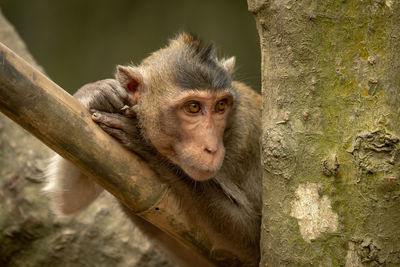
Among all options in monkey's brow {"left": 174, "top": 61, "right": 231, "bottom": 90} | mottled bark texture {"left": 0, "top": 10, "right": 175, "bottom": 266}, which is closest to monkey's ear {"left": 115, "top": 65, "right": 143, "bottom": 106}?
monkey's brow {"left": 174, "top": 61, "right": 231, "bottom": 90}

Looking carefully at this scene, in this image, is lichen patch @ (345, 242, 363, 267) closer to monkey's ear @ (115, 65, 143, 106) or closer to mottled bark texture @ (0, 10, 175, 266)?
monkey's ear @ (115, 65, 143, 106)

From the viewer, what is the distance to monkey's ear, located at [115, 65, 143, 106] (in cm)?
→ 370

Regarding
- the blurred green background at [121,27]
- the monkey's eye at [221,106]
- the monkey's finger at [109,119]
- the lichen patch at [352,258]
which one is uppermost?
the blurred green background at [121,27]

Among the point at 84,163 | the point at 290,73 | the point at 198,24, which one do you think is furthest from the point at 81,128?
the point at 198,24

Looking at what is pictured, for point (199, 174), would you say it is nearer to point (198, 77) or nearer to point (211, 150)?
point (211, 150)

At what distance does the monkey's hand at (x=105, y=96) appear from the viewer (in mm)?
3279

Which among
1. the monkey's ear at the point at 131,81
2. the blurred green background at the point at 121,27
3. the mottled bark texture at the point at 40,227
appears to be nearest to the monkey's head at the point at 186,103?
the monkey's ear at the point at 131,81

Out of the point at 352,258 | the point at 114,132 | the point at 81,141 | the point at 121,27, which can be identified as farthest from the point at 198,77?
the point at 121,27

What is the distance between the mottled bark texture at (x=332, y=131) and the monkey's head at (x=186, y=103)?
0.62 metres

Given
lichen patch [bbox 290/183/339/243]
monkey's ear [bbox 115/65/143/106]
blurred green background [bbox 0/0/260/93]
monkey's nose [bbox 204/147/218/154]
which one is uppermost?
blurred green background [bbox 0/0/260/93]

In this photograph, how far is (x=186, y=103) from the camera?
358cm

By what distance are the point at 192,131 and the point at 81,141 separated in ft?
2.98

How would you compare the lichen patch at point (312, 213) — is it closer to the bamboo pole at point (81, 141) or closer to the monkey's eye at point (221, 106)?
the bamboo pole at point (81, 141)

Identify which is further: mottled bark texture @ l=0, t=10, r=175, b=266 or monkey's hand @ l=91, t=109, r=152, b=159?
mottled bark texture @ l=0, t=10, r=175, b=266
